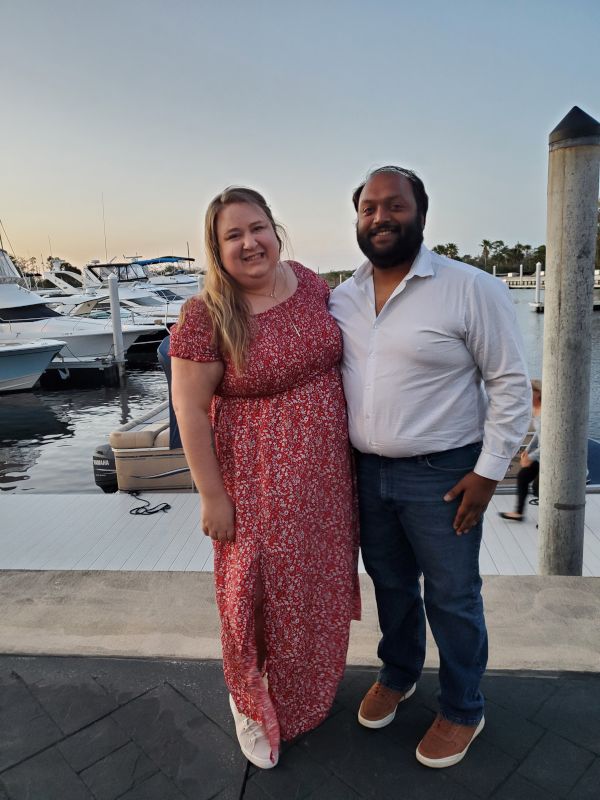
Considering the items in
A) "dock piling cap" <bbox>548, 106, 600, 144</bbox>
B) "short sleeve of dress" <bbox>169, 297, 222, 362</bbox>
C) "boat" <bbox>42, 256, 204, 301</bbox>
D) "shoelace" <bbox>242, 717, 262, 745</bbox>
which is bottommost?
"shoelace" <bbox>242, 717, 262, 745</bbox>

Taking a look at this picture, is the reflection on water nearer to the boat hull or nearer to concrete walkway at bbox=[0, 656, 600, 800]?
the boat hull

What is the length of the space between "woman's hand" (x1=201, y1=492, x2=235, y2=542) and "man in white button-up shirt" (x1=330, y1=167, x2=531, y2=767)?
42 centimetres

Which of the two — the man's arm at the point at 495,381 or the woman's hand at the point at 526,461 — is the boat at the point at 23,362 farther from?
the man's arm at the point at 495,381

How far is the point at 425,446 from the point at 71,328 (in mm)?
19412

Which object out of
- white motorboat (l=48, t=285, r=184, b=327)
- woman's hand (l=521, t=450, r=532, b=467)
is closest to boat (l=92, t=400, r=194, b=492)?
woman's hand (l=521, t=450, r=532, b=467)

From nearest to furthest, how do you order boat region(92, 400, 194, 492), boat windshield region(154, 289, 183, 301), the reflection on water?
boat region(92, 400, 194, 492) < the reflection on water < boat windshield region(154, 289, 183, 301)

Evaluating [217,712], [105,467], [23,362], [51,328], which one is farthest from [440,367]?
[51,328]

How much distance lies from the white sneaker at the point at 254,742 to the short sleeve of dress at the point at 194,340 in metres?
1.15

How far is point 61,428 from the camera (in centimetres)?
1355

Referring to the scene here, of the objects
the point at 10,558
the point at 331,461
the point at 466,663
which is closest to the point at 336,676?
the point at 466,663

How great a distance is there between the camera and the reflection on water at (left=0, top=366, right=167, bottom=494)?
32.9 ft

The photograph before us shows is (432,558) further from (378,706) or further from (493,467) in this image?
(378,706)

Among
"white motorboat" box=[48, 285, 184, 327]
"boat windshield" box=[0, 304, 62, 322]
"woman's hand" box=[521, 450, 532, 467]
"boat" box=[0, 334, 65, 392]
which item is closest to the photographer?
"woman's hand" box=[521, 450, 532, 467]

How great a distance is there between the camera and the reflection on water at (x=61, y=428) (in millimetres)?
10016
